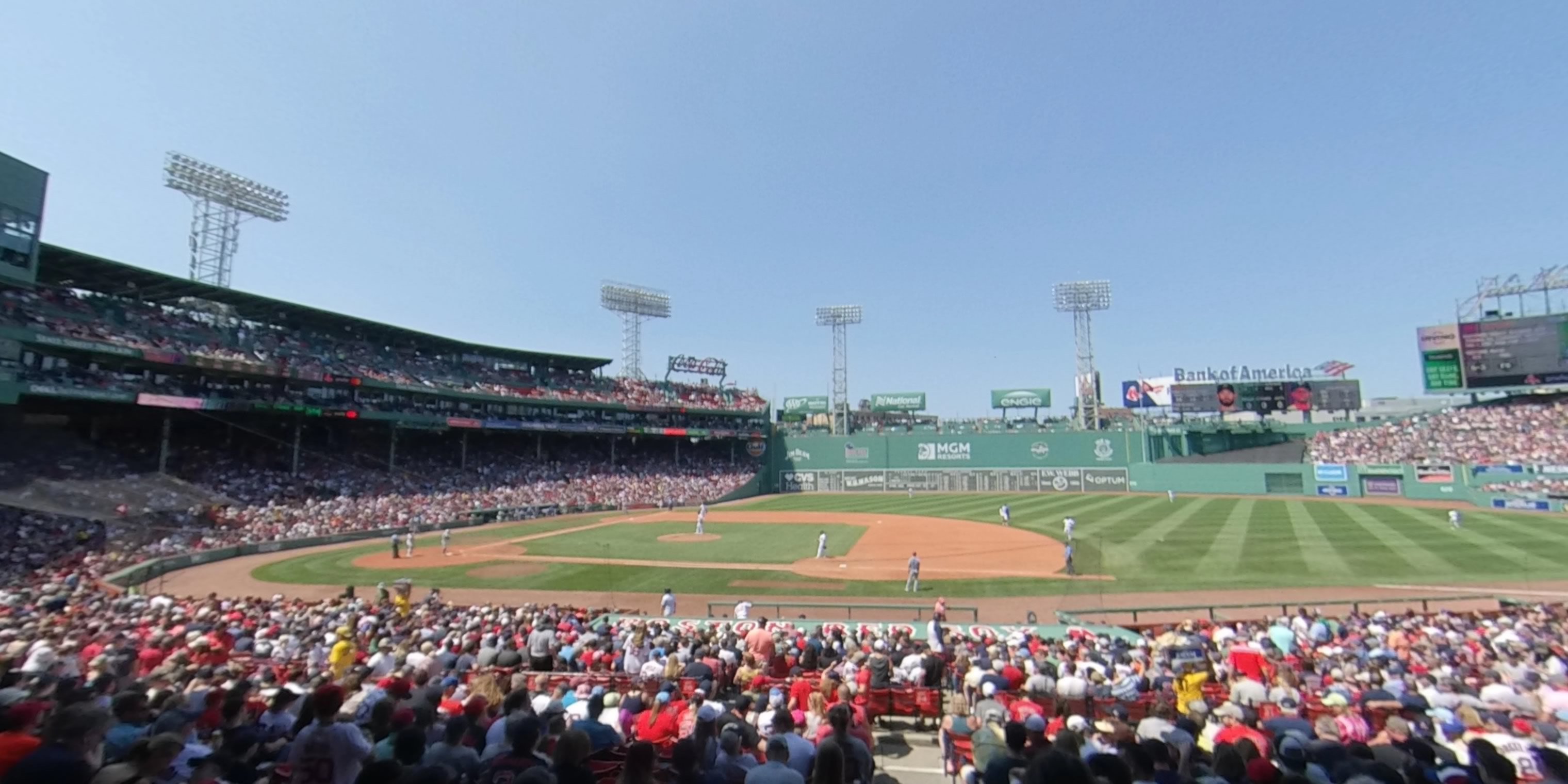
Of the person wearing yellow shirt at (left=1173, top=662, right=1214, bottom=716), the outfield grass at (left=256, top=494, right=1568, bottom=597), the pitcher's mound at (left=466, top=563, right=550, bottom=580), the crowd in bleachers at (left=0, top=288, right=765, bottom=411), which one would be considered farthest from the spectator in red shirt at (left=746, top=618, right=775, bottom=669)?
the crowd in bleachers at (left=0, top=288, right=765, bottom=411)

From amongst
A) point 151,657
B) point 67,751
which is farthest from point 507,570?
point 67,751

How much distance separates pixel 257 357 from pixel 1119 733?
50638 mm

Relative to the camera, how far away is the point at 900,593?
69.5 ft

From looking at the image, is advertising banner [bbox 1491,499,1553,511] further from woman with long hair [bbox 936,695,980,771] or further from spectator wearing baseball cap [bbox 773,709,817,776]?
spectator wearing baseball cap [bbox 773,709,817,776]

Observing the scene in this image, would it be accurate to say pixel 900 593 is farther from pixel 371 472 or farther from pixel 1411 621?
pixel 371 472

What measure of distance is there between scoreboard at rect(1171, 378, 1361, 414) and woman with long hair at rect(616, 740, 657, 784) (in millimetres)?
71605

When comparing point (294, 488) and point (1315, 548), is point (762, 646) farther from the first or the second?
point (294, 488)

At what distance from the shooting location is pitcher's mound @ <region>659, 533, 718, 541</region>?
33.7 meters

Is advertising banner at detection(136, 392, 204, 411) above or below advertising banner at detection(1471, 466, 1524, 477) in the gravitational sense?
above

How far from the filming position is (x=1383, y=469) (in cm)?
4616

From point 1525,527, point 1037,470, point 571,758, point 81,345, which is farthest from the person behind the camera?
point 1037,470

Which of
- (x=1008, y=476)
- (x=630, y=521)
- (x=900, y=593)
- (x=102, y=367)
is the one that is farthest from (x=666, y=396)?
(x=900, y=593)

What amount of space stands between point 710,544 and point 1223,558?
69.3ft

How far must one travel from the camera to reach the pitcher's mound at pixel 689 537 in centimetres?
3369
